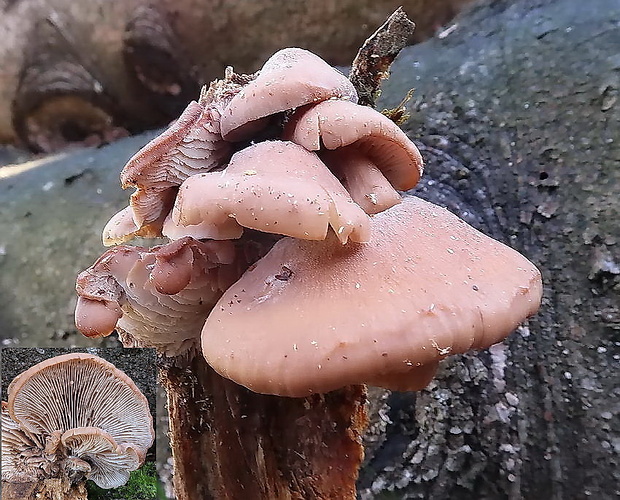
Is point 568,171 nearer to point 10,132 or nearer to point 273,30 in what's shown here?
point 273,30

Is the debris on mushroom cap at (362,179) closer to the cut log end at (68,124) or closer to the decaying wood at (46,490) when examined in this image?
the decaying wood at (46,490)

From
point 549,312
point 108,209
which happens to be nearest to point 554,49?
point 549,312

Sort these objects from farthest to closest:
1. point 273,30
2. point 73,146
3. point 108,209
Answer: point 73,146, point 273,30, point 108,209

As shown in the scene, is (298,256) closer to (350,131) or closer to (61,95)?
(350,131)

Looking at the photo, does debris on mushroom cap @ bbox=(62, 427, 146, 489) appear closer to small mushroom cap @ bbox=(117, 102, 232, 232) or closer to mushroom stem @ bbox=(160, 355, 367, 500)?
mushroom stem @ bbox=(160, 355, 367, 500)

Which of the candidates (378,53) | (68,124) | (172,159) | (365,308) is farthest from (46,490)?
(68,124)

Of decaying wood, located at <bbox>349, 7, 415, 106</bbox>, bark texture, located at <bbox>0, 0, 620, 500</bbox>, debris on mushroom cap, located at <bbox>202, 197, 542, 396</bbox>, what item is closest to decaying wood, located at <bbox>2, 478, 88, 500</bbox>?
bark texture, located at <bbox>0, 0, 620, 500</bbox>
